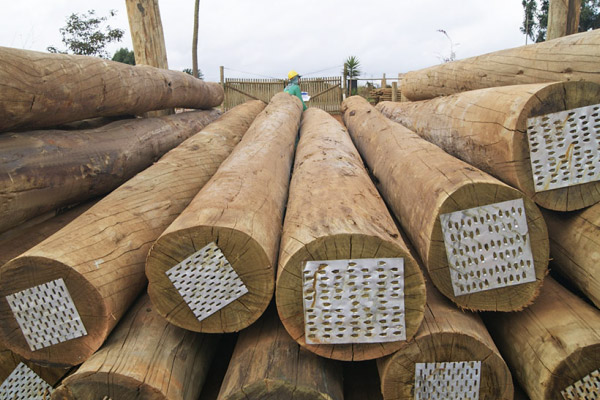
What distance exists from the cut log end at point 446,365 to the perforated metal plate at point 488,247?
0.29m

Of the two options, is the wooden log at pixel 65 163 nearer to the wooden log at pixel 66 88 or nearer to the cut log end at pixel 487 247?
the wooden log at pixel 66 88

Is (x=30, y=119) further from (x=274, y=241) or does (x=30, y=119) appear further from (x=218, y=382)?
(x=218, y=382)

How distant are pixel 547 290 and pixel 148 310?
7.58 ft

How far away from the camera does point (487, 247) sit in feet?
6.84

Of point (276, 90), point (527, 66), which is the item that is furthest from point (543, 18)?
point (527, 66)

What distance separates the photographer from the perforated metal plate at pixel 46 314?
2041 mm

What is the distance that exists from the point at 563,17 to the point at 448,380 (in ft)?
15.1

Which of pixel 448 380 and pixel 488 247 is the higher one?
pixel 488 247

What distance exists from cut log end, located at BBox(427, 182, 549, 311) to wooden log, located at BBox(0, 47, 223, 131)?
2.65 meters

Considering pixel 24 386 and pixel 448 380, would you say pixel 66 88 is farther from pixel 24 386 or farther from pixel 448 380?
pixel 448 380

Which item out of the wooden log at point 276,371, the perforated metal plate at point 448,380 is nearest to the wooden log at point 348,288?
the wooden log at point 276,371

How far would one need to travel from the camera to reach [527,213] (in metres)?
2.09

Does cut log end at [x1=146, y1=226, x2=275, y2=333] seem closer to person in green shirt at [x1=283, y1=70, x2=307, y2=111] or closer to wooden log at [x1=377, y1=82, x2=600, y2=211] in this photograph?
wooden log at [x1=377, y1=82, x2=600, y2=211]

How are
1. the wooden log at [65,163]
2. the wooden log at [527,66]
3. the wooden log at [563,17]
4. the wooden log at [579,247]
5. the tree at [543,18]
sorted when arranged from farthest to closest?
the tree at [543,18], the wooden log at [563,17], the wooden log at [527,66], the wooden log at [65,163], the wooden log at [579,247]
